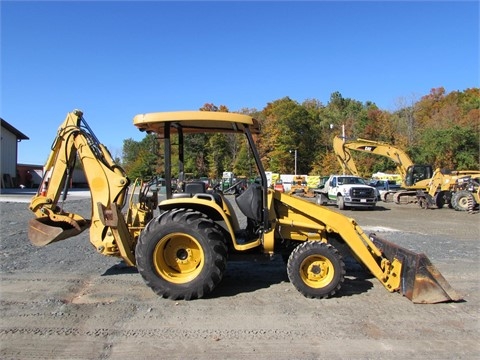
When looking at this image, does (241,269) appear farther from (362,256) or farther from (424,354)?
(424,354)

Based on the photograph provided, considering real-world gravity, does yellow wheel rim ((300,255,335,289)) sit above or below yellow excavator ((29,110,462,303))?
below

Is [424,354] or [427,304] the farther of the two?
[427,304]

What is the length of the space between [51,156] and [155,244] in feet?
7.62

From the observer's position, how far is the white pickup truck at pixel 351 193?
880 inches

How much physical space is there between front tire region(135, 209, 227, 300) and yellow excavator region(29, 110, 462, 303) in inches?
0.5

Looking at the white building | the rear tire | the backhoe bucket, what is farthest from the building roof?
the backhoe bucket

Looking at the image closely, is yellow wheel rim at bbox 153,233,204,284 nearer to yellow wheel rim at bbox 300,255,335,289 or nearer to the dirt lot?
the dirt lot

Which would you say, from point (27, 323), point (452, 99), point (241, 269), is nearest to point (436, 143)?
point (452, 99)

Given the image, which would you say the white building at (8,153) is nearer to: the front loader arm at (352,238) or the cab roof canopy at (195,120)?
the cab roof canopy at (195,120)

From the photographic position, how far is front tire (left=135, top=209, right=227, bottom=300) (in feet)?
18.5

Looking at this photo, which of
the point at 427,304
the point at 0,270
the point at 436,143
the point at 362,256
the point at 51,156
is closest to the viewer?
the point at 427,304

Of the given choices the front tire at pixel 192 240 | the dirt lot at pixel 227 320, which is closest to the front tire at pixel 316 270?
the dirt lot at pixel 227 320

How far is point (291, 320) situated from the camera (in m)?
4.99

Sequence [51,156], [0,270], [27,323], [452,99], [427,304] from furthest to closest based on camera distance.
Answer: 1. [452,99]
2. [0,270]
3. [51,156]
4. [427,304]
5. [27,323]
